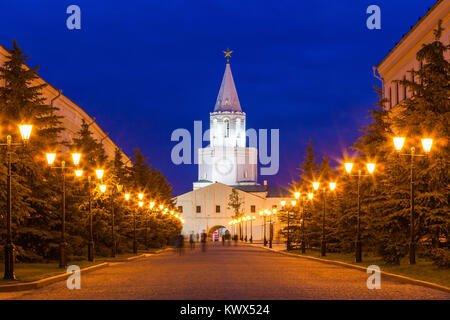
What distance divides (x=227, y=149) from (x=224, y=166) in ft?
14.7

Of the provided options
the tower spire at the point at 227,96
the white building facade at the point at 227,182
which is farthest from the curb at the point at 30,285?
the tower spire at the point at 227,96

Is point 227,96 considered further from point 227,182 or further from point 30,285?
point 30,285

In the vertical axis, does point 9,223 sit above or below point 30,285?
above

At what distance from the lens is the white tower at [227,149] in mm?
150000

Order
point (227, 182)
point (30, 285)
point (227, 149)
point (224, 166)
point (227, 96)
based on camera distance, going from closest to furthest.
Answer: point (30, 285) < point (227, 96) < point (227, 149) < point (224, 166) < point (227, 182)

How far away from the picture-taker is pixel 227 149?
156125 millimetres

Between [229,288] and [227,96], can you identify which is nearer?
[229,288]

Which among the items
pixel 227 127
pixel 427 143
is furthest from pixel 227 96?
pixel 427 143

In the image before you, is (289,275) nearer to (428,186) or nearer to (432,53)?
(428,186)

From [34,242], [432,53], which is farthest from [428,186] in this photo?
[34,242]

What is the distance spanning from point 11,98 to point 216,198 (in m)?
109

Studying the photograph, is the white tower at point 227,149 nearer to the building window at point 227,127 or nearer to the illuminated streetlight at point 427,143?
the building window at point 227,127

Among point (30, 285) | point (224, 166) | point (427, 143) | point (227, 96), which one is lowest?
point (30, 285)

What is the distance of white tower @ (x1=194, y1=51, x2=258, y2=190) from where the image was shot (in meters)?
150
